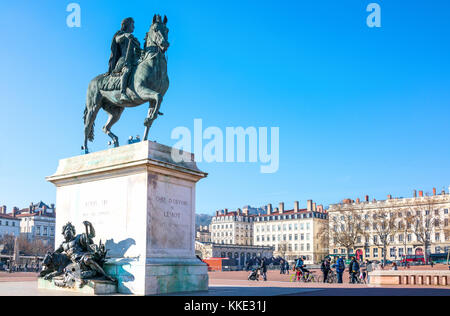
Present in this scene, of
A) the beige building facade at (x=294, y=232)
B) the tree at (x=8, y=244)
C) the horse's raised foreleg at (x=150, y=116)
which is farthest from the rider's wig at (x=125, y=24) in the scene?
the beige building facade at (x=294, y=232)

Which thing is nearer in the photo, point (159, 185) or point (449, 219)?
point (159, 185)

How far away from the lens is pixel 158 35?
14703 mm

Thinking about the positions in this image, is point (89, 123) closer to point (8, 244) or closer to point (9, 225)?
point (8, 244)

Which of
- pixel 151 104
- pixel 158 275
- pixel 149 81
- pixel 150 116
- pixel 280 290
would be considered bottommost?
pixel 280 290

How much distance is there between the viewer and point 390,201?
10894 cm

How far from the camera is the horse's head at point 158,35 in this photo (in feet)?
48.0

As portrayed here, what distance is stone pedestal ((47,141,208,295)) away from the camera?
12867 millimetres

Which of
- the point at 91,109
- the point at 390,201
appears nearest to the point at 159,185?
the point at 91,109

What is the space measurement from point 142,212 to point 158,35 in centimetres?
531

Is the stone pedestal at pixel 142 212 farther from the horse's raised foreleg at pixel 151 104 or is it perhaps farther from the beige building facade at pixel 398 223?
the beige building facade at pixel 398 223

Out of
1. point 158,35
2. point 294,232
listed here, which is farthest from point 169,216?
point 294,232

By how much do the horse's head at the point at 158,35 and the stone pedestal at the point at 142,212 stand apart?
10.2 feet
